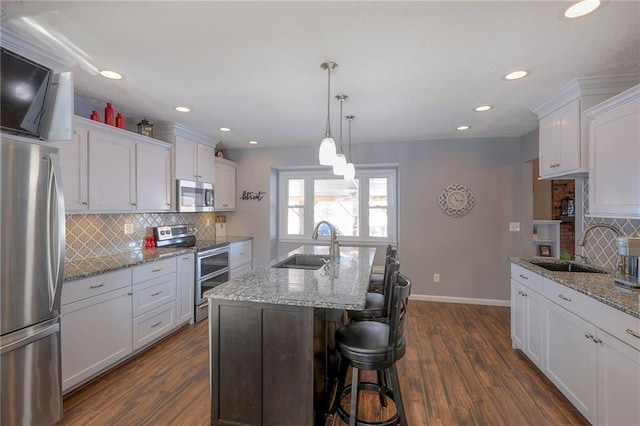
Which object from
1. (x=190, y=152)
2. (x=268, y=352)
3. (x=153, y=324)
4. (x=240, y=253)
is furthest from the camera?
(x=240, y=253)

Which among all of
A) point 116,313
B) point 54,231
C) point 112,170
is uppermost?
point 112,170

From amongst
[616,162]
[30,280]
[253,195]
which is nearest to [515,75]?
[616,162]

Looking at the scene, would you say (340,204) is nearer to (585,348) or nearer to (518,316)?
(518,316)

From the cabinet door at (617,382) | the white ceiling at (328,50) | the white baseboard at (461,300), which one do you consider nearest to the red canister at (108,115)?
the white ceiling at (328,50)

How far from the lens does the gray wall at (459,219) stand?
13.8 ft

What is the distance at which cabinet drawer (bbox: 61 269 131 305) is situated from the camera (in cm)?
208

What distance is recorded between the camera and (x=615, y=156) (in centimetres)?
208

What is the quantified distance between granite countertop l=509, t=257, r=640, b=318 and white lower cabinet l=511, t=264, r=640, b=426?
0.04m

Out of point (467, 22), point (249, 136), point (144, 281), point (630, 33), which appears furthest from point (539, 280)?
point (249, 136)

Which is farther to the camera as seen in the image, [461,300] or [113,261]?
[461,300]

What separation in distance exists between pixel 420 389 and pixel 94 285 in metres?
2.62

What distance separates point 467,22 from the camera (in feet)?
5.23

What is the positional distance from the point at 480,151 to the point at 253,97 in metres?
3.30

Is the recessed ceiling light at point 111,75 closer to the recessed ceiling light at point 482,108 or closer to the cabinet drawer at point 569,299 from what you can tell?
the recessed ceiling light at point 482,108
